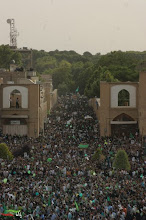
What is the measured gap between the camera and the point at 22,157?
32.4 metres

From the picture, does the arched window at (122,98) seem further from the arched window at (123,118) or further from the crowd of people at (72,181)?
the crowd of people at (72,181)

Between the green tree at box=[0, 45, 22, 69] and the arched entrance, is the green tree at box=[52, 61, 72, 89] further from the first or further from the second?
the arched entrance

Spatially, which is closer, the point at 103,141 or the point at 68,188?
the point at 68,188

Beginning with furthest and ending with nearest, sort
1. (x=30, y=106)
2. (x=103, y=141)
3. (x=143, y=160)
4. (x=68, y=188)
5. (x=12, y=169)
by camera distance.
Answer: (x=30, y=106) → (x=103, y=141) → (x=143, y=160) → (x=12, y=169) → (x=68, y=188)

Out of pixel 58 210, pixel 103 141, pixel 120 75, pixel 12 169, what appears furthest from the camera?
pixel 120 75

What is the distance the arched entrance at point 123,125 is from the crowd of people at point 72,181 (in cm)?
183

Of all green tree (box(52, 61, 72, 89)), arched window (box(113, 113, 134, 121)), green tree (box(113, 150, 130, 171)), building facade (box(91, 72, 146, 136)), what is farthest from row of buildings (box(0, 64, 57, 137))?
green tree (box(52, 61, 72, 89))

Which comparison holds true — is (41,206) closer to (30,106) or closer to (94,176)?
(94,176)

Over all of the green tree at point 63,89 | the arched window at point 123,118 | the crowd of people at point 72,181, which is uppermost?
the green tree at point 63,89

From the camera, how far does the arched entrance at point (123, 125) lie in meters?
41.1

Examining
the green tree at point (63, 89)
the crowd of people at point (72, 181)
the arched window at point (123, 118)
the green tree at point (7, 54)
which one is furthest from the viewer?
the green tree at point (63, 89)

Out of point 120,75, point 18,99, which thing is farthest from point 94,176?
point 120,75

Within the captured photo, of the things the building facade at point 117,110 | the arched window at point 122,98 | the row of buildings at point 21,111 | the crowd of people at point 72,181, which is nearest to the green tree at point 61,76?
the arched window at point 122,98

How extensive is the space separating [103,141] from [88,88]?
102 ft
